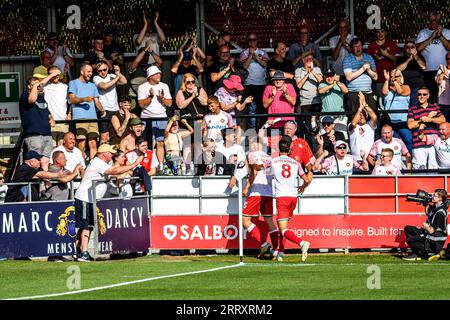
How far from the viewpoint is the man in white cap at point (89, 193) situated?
23.7 metres

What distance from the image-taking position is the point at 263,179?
24359 millimetres

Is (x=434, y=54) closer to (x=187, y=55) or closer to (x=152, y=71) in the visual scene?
(x=187, y=55)

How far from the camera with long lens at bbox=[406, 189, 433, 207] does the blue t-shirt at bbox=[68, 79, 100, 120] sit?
7.47m

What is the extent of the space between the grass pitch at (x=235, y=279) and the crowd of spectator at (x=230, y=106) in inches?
101

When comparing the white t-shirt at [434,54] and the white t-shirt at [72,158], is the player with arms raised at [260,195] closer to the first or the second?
the white t-shirt at [72,158]

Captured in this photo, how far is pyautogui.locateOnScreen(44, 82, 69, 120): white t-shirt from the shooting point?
27469 millimetres

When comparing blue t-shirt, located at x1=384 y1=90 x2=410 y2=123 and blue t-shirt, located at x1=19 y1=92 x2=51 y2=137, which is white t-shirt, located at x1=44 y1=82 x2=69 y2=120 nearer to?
blue t-shirt, located at x1=19 y1=92 x2=51 y2=137

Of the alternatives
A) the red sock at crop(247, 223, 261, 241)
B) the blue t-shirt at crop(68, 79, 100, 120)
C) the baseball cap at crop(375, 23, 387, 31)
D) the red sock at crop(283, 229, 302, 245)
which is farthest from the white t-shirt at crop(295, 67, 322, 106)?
the red sock at crop(283, 229, 302, 245)

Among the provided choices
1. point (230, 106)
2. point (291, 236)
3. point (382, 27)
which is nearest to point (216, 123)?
point (230, 106)

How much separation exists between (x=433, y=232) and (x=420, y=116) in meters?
3.90

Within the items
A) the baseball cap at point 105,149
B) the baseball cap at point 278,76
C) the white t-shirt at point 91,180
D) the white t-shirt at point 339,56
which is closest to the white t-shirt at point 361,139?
the baseball cap at point 278,76

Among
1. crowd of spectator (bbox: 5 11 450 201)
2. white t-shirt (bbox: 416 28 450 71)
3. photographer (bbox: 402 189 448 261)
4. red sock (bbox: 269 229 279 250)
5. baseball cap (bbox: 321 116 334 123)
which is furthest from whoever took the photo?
white t-shirt (bbox: 416 28 450 71)
